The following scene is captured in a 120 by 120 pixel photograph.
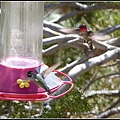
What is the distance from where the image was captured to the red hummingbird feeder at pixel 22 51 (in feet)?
8.31

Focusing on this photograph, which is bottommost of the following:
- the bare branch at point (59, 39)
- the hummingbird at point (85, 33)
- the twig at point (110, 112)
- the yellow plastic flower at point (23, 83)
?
the twig at point (110, 112)

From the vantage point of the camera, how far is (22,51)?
293cm

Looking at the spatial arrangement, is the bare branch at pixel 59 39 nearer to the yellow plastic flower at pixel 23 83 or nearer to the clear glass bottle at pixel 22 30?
the clear glass bottle at pixel 22 30

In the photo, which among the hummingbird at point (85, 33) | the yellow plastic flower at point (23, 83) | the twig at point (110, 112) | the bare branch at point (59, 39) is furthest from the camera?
the twig at point (110, 112)

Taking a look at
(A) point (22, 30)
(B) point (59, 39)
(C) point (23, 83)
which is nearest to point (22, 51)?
(A) point (22, 30)

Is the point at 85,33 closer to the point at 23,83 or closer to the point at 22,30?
the point at 22,30

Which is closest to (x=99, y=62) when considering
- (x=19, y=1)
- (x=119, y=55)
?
(x=119, y=55)

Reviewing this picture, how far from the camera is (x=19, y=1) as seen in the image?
121 inches

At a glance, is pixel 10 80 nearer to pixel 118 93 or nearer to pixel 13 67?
pixel 13 67

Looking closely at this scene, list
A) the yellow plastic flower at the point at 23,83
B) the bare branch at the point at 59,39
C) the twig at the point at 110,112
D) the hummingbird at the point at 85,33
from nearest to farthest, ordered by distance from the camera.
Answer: the yellow plastic flower at the point at 23,83 → the hummingbird at the point at 85,33 → the bare branch at the point at 59,39 → the twig at the point at 110,112

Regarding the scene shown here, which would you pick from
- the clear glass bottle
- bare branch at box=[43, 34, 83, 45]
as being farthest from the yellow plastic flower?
bare branch at box=[43, 34, 83, 45]

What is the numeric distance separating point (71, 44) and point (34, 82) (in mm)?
1591

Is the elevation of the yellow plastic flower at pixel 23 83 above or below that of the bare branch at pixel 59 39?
below

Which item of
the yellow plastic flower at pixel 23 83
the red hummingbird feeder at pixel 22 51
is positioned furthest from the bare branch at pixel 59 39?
the yellow plastic flower at pixel 23 83
